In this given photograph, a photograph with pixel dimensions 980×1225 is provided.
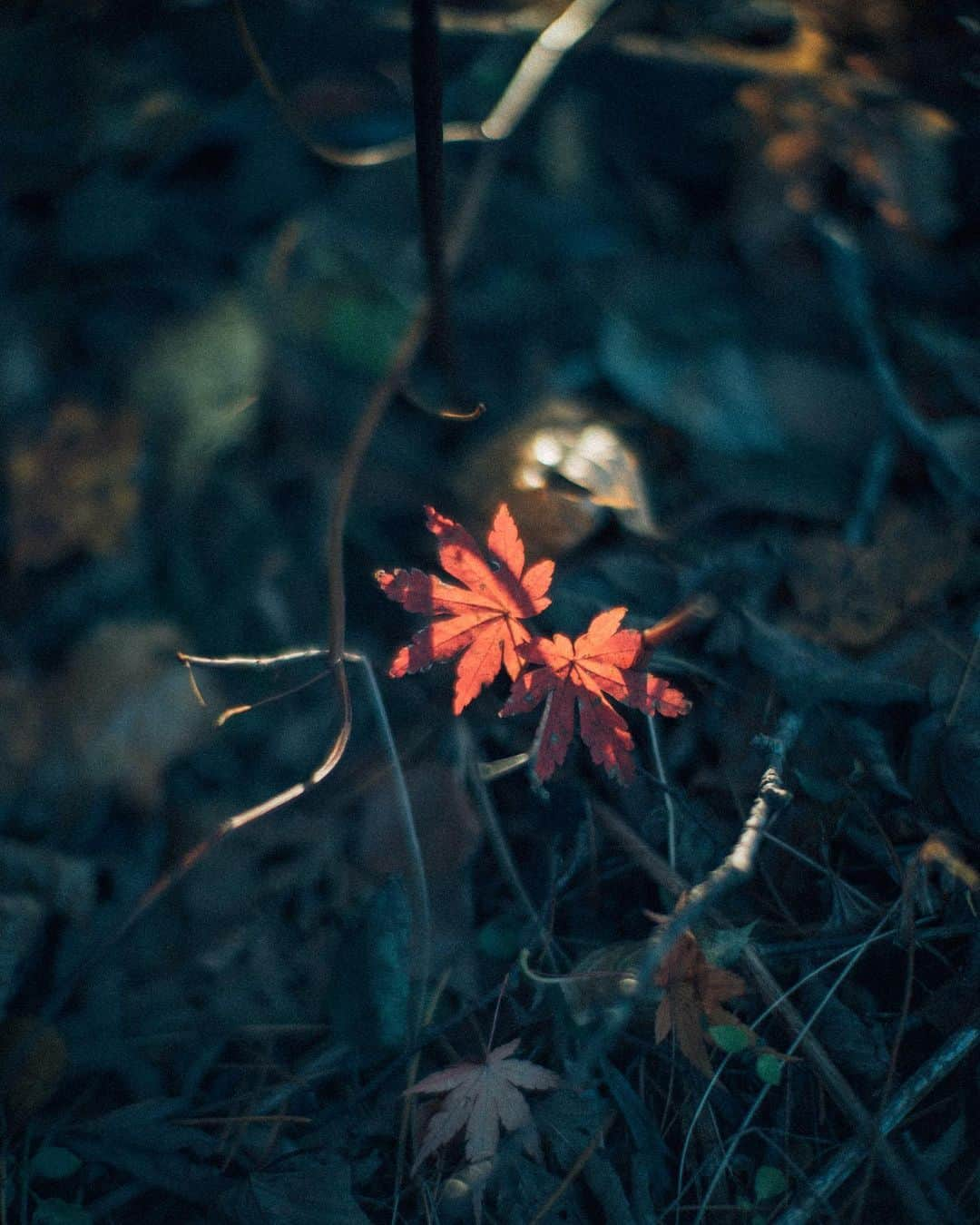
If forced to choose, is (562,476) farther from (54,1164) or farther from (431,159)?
(54,1164)

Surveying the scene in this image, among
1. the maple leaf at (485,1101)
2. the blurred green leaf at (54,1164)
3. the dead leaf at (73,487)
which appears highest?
the maple leaf at (485,1101)

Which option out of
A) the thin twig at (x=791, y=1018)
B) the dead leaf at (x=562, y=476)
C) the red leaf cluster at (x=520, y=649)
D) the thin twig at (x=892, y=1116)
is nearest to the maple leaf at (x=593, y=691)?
the red leaf cluster at (x=520, y=649)

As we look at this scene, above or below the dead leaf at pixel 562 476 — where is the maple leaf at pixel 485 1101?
below

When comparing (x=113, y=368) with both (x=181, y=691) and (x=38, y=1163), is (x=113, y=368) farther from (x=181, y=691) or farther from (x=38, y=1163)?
(x=38, y=1163)

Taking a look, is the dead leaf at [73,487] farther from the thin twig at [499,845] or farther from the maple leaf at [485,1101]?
the maple leaf at [485,1101]

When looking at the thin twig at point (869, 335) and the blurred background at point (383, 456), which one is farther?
the thin twig at point (869, 335)

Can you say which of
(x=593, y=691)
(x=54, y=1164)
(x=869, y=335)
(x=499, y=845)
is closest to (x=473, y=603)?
(x=593, y=691)

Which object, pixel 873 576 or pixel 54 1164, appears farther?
pixel 873 576
